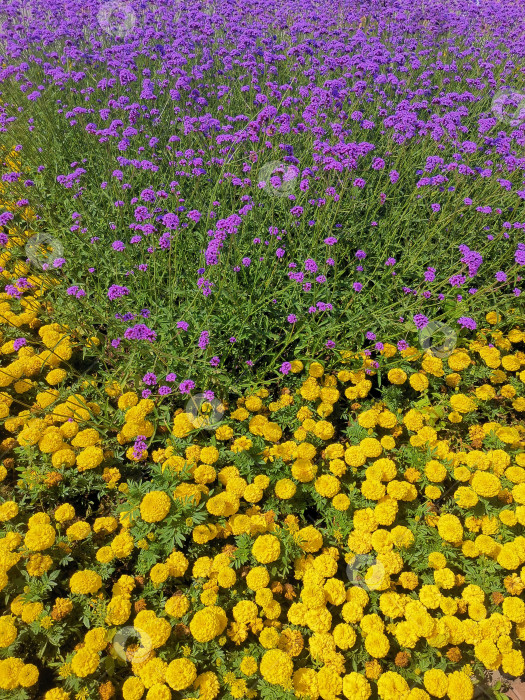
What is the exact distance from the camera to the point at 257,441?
2793 mm

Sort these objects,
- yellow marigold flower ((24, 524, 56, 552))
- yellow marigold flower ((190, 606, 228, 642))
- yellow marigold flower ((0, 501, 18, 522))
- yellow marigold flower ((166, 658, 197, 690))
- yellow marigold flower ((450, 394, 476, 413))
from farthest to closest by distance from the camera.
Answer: yellow marigold flower ((450, 394, 476, 413)) → yellow marigold flower ((0, 501, 18, 522)) → yellow marigold flower ((24, 524, 56, 552)) → yellow marigold flower ((190, 606, 228, 642)) → yellow marigold flower ((166, 658, 197, 690))

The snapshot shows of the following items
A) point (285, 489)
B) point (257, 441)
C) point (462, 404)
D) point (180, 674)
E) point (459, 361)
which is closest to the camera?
point (180, 674)

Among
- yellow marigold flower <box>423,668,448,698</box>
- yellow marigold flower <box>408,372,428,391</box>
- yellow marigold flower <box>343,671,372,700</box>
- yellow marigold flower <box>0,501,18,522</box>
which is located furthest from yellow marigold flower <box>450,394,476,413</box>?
yellow marigold flower <box>0,501,18,522</box>

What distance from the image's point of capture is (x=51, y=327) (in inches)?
130

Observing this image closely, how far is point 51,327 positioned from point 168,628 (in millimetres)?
2184

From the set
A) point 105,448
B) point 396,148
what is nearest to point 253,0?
point 396,148

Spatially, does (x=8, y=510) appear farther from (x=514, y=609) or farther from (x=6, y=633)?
(x=514, y=609)

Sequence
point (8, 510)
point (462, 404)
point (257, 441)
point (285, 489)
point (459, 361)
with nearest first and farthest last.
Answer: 1. point (8, 510)
2. point (285, 489)
3. point (257, 441)
4. point (462, 404)
5. point (459, 361)

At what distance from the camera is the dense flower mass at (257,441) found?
2.12 m

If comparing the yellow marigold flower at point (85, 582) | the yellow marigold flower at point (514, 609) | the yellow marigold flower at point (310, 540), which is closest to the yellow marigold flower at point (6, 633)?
the yellow marigold flower at point (85, 582)

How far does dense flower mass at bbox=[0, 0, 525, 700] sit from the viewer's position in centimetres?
212

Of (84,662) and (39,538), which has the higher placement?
(39,538)

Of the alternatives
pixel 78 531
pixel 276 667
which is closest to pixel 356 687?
pixel 276 667

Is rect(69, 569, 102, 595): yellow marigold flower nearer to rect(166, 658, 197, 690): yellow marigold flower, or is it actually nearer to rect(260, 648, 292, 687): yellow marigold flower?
rect(166, 658, 197, 690): yellow marigold flower
